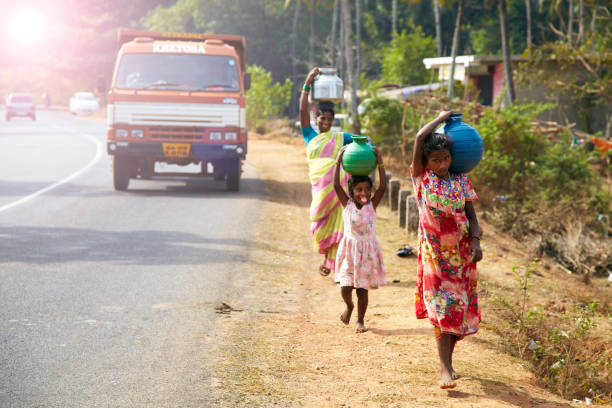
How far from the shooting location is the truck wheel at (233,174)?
13.8m

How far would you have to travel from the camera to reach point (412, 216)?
421 inches

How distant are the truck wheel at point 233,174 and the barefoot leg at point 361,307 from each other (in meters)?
8.12

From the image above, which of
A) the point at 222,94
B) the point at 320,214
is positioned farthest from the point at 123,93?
the point at 320,214

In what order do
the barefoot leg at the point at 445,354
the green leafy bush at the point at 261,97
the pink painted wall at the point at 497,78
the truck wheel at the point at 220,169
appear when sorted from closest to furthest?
the barefoot leg at the point at 445,354, the truck wheel at the point at 220,169, the pink painted wall at the point at 497,78, the green leafy bush at the point at 261,97

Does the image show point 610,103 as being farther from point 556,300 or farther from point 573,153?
point 556,300

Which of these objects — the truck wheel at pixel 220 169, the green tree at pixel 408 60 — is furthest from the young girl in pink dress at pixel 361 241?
the green tree at pixel 408 60

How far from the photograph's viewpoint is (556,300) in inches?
352

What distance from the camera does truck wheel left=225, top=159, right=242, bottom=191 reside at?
13841 millimetres

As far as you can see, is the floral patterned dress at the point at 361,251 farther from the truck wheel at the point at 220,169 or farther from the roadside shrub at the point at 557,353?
the truck wheel at the point at 220,169

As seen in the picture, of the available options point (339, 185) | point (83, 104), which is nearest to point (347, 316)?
point (339, 185)

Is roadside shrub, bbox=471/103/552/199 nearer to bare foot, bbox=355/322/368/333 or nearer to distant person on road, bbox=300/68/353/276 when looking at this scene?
distant person on road, bbox=300/68/353/276

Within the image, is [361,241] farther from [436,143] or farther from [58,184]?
[58,184]

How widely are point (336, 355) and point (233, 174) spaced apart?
8.96 metres

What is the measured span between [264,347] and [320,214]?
1.45 metres
